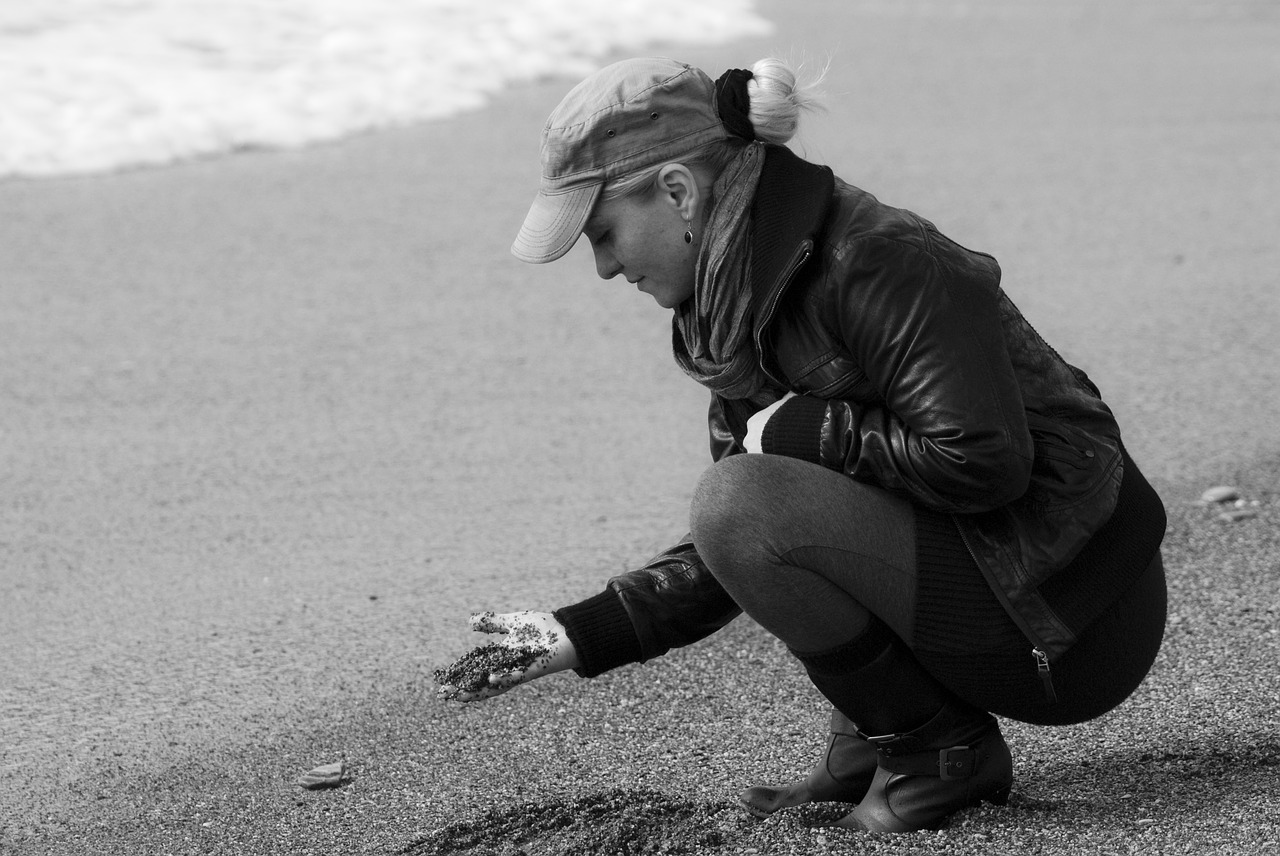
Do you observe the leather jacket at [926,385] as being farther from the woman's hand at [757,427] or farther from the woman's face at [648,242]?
the woman's face at [648,242]

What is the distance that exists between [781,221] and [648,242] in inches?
8.2

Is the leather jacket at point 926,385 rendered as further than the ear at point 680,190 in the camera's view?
No

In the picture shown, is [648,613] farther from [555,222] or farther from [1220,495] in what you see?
[1220,495]

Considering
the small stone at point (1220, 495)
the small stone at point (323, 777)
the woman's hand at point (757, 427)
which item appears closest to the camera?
the woman's hand at point (757, 427)

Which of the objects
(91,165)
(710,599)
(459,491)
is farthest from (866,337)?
(91,165)

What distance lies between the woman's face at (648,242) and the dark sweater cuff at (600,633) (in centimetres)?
48

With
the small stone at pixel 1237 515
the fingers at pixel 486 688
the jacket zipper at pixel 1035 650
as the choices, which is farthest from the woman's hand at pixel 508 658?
the small stone at pixel 1237 515

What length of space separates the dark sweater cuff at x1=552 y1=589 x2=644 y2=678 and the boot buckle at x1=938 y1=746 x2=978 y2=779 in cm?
48

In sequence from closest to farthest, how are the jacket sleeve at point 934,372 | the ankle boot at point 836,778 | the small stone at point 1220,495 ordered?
the jacket sleeve at point 934,372 → the ankle boot at point 836,778 → the small stone at point 1220,495

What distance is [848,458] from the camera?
2225mm

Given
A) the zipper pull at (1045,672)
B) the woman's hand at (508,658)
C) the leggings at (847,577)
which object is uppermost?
the leggings at (847,577)

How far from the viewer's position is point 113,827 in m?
2.60

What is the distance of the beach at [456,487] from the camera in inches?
104

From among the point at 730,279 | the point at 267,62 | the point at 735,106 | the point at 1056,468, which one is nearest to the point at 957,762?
the point at 1056,468
